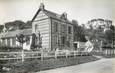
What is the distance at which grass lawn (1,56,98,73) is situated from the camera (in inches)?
93.3

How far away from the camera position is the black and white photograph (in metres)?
2.38

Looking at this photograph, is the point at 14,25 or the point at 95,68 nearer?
the point at 95,68

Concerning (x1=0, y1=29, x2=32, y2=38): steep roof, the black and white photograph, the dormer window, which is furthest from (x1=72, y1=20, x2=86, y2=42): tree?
(x1=0, y1=29, x2=32, y2=38): steep roof

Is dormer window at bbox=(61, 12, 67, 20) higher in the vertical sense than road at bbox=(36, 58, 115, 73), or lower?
higher

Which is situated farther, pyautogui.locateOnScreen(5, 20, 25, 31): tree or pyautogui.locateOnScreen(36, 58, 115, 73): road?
pyautogui.locateOnScreen(5, 20, 25, 31): tree

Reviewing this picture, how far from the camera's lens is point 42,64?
239 centimetres

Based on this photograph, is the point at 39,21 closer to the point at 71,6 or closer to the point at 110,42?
the point at 71,6

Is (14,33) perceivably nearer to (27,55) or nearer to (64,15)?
(27,55)

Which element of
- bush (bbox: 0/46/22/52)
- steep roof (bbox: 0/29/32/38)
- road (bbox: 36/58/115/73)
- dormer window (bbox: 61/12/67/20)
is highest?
dormer window (bbox: 61/12/67/20)

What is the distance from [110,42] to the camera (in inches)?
93.0

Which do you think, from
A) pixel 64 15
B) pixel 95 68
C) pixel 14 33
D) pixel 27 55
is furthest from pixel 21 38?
pixel 95 68

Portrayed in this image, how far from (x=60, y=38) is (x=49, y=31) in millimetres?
190

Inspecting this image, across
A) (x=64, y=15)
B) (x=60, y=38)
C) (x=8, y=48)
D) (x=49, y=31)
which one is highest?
(x=64, y=15)

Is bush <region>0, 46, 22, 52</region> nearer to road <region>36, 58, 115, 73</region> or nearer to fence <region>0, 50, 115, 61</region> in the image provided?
fence <region>0, 50, 115, 61</region>
